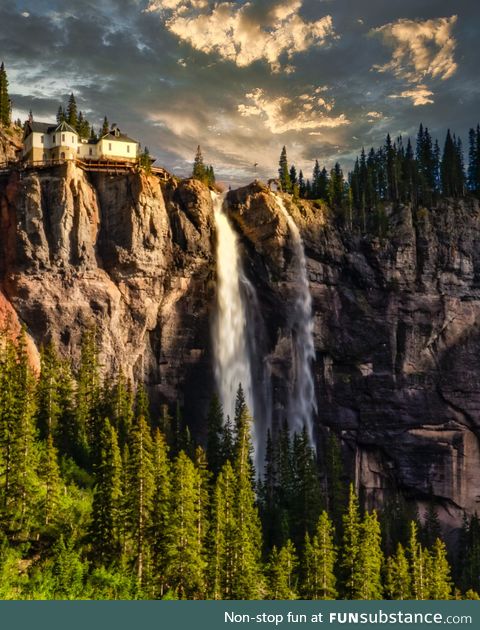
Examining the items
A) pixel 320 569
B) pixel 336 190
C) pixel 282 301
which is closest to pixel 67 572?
pixel 320 569

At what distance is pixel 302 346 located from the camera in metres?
110

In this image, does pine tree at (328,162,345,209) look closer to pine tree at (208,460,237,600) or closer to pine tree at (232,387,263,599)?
pine tree at (232,387,263,599)

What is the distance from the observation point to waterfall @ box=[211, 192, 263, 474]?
104375 mm

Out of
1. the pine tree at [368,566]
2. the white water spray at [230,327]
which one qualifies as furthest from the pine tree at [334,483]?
the pine tree at [368,566]

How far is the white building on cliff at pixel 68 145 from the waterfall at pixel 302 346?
2113 centimetres

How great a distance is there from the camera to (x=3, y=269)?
9475 centimetres

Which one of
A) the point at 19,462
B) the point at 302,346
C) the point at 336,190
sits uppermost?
the point at 336,190

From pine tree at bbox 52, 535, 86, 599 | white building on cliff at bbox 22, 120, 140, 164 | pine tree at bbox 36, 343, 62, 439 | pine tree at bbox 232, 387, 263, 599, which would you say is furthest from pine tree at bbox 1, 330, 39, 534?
white building on cliff at bbox 22, 120, 140, 164

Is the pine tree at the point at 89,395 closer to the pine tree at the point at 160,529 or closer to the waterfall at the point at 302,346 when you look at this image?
the pine tree at the point at 160,529

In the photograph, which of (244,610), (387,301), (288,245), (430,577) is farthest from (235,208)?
(244,610)

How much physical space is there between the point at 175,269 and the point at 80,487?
37005mm

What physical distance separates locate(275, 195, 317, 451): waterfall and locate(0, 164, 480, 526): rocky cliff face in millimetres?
1250

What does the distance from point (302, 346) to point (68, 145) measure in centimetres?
3830

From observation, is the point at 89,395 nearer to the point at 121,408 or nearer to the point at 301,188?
the point at 121,408
